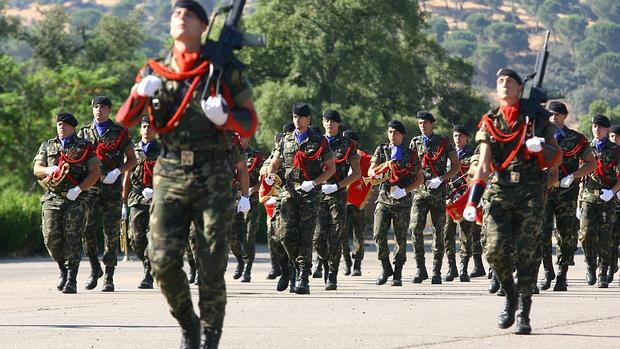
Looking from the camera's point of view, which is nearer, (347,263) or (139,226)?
(139,226)

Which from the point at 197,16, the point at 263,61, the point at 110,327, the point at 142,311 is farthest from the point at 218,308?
the point at 263,61

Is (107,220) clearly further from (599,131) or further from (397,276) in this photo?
(599,131)

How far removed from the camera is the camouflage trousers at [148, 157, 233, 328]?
9.27m

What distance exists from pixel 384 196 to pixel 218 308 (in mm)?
9827

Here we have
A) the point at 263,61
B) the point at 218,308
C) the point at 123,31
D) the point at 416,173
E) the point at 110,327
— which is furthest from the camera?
the point at 123,31

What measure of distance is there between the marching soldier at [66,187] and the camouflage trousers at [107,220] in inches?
25.2

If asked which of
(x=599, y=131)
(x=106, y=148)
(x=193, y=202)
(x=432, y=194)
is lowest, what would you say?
(x=193, y=202)

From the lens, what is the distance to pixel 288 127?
19828 mm

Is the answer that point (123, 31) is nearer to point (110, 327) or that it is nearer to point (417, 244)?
point (417, 244)

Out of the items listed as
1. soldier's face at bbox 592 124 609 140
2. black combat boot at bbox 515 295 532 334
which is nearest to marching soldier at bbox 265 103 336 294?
soldier's face at bbox 592 124 609 140

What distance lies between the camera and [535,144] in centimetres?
1162

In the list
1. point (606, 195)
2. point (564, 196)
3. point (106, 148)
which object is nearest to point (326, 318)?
point (564, 196)

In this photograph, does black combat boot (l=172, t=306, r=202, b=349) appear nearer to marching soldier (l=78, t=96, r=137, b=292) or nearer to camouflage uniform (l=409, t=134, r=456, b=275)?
marching soldier (l=78, t=96, r=137, b=292)

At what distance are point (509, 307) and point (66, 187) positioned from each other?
21.0ft
